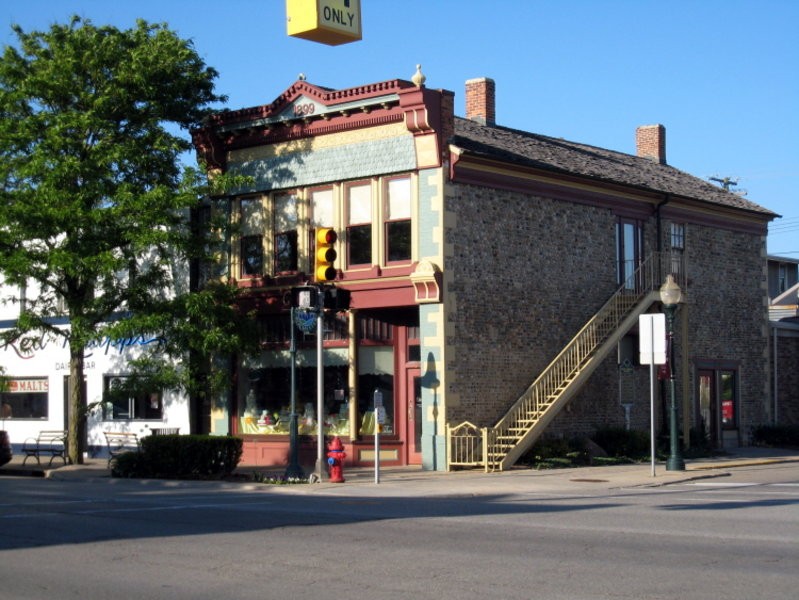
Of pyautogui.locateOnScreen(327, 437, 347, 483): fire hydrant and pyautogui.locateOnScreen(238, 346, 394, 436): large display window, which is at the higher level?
pyautogui.locateOnScreen(238, 346, 394, 436): large display window

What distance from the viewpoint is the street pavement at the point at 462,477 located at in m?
21.3

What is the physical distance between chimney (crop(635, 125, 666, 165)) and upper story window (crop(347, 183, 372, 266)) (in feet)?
49.6

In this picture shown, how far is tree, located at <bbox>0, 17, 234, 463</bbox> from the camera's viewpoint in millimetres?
25109

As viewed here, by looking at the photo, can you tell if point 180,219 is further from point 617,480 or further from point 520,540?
point 520,540

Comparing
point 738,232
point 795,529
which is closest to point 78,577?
point 795,529

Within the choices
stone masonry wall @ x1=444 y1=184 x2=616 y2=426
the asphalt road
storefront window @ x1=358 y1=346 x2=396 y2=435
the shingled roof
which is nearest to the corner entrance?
the shingled roof

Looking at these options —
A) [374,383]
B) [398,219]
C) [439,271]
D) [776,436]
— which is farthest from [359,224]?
[776,436]

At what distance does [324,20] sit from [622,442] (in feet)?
66.3

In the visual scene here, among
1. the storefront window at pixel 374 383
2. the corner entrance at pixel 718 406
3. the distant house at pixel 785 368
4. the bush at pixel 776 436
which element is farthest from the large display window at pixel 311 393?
the distant house at pixel 785 368

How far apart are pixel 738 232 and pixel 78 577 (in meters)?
27.7

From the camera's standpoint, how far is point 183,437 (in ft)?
81.3

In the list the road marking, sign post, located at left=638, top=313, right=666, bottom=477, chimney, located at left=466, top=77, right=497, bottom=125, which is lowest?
the road marking

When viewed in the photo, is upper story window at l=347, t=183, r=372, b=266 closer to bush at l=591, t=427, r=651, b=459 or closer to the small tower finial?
the small tower finial

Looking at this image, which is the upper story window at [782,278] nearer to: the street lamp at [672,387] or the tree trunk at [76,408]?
the street lamp at [672,387]
